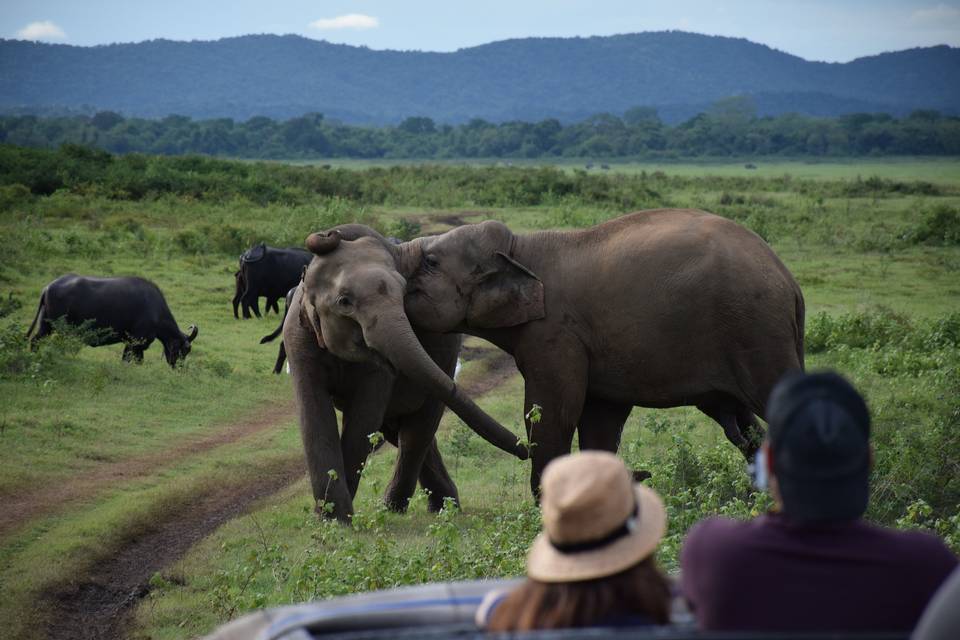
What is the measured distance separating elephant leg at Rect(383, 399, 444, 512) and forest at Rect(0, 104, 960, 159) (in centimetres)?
11506

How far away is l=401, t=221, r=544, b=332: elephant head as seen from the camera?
882cm

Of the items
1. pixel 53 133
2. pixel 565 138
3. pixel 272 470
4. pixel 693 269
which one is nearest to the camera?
pixel 693 269

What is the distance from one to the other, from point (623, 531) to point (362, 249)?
5.83m

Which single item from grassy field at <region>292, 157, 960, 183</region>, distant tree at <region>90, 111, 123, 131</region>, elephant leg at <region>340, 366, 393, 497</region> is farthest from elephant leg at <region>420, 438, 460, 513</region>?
distant tree at <region>90, 111, 123, 131</region>

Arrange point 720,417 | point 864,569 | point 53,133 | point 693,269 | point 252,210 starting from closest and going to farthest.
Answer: point 864,569, point 693,269, point 720,417, point 252,210, point 53,133

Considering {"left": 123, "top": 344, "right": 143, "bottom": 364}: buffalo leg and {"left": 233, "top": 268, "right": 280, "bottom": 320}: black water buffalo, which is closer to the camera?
{"left": 123, "top": 344, "right": 143, "bottom": 364}: buffalo leg

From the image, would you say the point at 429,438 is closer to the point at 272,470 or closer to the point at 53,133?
the point at 272,470

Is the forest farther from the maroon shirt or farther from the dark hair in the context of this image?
the maroon shirt

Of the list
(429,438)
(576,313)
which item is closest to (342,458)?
(429,438)

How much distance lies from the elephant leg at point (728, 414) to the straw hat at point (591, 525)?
5.79 m

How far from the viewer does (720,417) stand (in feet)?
30.7

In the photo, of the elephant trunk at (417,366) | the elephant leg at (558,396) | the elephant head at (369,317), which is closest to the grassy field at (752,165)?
the elephant leg at (558,396)

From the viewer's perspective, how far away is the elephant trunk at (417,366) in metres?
8.13

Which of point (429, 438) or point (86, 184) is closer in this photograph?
point (429, 438)
